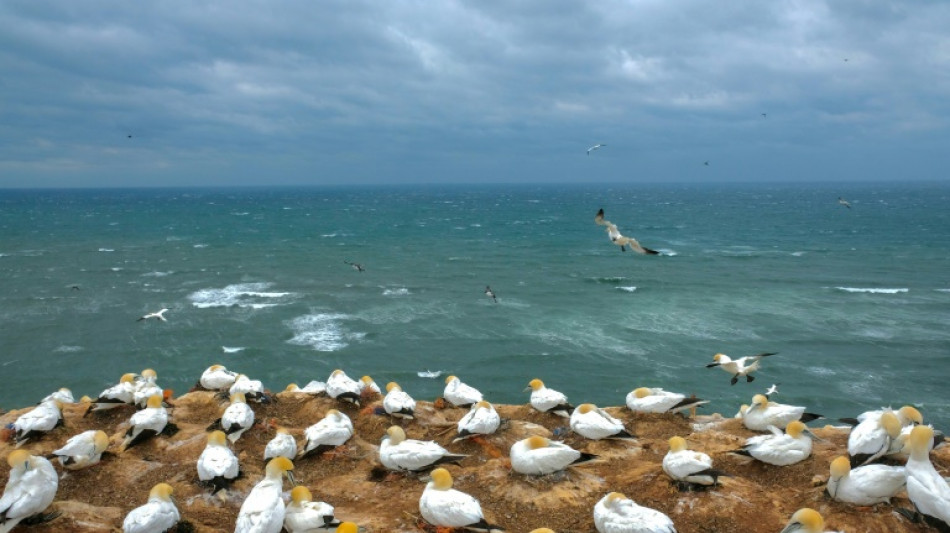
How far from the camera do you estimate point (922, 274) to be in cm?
6209

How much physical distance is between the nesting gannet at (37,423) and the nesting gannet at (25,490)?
14.1 feet

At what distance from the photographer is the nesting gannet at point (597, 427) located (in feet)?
41.1

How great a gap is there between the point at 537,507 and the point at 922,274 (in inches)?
2682

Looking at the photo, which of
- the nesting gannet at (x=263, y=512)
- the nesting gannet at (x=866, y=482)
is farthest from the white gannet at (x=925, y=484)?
the nesting gannet at (x=263, y=512)

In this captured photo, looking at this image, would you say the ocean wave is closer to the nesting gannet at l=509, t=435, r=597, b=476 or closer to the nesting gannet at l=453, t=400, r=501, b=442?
the nesting gannet at l=453, t=400, r=501, b=442

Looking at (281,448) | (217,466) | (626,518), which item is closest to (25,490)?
(217,466)

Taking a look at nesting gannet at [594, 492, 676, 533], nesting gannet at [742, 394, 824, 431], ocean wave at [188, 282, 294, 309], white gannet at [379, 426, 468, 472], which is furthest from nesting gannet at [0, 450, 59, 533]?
ocean wave at [188, 282, 294, 309]

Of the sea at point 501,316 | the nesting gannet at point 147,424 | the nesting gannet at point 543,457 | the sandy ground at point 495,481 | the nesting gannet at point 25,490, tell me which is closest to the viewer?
the nesting gannet at point 25,490

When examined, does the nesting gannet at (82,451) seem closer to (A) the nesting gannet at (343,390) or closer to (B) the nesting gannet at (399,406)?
(A) the nesting gannet at (343,390)

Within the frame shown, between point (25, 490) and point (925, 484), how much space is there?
12.1 meters

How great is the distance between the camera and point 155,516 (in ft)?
28.5

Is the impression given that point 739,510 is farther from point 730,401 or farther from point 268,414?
point 730,401

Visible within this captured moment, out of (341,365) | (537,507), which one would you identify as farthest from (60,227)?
(537,507)

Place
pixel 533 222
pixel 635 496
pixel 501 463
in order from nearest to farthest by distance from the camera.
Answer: pixel 635 496, pixel 501 463, pixel 533 222
